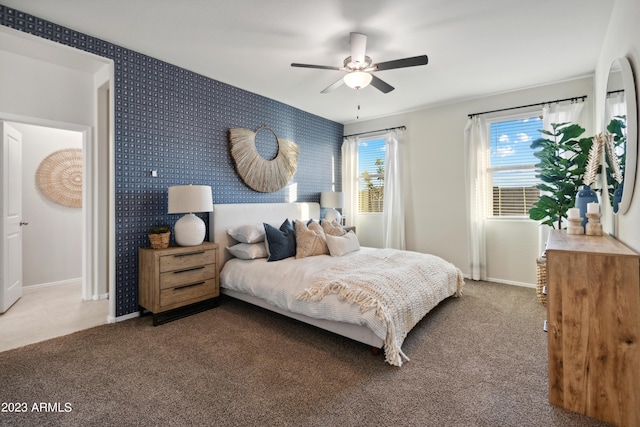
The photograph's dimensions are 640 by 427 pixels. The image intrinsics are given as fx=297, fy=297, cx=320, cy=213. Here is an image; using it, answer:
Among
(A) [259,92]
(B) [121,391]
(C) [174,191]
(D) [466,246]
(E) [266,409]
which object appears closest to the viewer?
(E) [266,409]

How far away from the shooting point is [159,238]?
2.90m

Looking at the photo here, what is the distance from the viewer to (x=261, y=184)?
4.22 meters

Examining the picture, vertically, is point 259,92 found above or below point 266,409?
above

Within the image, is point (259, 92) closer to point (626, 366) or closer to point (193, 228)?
point (193, 228)

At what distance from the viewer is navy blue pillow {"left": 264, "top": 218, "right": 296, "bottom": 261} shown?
3.31m

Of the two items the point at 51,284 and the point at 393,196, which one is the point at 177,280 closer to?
the point at 51,284

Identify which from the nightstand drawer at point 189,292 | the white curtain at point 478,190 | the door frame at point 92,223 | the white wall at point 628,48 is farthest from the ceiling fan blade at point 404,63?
the door frame at point 92,223

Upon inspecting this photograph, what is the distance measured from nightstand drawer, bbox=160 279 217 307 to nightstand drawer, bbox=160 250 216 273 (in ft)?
0.66

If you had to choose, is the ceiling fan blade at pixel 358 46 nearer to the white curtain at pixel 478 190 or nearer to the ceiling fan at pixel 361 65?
the ceiling fan at pixel 361 65

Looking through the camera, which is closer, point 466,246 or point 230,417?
point 230,417

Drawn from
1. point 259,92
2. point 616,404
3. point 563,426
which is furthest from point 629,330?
point 259,92

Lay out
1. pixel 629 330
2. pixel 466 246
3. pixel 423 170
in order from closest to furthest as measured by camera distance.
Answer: pixel 629 330, pixel 466 246, pixel 423 170

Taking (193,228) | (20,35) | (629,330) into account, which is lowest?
(629,330)

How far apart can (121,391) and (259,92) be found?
143 inches
